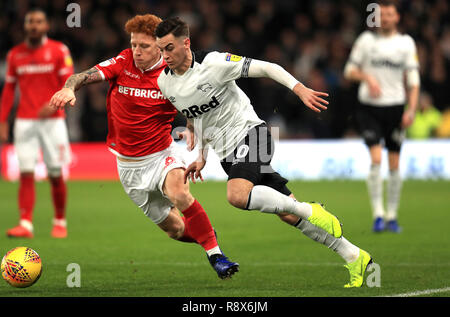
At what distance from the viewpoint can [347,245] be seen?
5875mm

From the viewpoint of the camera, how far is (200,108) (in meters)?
6.05

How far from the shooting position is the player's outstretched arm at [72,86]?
18.4 feet

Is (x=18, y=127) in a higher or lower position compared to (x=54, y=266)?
higher

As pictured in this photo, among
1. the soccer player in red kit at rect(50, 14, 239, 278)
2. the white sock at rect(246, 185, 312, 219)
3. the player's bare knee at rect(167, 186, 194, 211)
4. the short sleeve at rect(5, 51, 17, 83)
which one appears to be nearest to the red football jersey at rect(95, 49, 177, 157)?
the soccer player in red kit at rect(50, 14, 239, 278)

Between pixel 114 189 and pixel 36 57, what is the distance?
6652 millimetres

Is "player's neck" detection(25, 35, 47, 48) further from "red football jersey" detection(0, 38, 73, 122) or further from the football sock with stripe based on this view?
the football sock with stripe

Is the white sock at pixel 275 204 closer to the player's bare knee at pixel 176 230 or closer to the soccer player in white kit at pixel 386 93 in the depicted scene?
the player's bare knee at pixel 176 230

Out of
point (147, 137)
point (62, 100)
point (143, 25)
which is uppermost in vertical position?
point (143, 25)

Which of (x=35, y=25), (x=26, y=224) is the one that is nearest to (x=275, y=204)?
(x=26, y=224)

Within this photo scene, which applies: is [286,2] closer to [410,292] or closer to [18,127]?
[18,127]

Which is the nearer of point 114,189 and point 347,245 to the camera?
point 347,245

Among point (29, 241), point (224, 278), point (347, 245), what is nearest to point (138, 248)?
point (29, 241)

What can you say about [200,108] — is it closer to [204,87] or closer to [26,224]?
[204,87]

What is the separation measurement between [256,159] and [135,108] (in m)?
1.23
